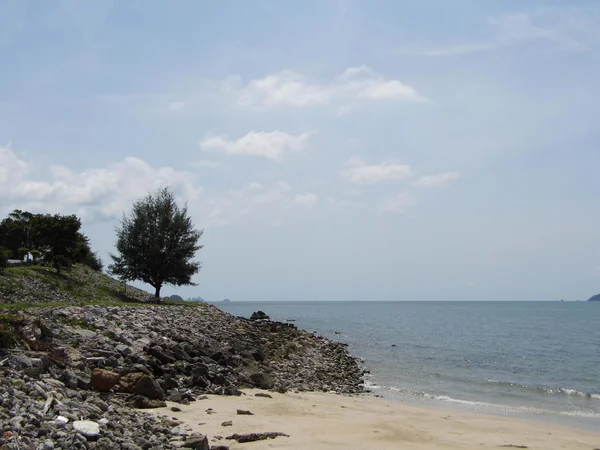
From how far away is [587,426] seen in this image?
2066cm

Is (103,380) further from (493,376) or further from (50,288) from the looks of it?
(493,376)

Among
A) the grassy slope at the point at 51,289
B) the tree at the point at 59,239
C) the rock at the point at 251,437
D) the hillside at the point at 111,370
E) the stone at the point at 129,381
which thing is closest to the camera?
the hillside at the point at 111,370

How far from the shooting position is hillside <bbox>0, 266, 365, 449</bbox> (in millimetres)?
9883

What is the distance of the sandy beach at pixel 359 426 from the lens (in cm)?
1290

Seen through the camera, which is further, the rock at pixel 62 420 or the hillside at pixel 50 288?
the hillside at pixel 50 288

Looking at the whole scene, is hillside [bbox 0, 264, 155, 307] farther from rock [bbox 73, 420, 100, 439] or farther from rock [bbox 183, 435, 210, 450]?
rock [bbox 183, 435, 210, 450]

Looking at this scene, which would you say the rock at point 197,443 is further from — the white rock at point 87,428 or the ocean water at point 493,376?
the ocean water at point 493,376

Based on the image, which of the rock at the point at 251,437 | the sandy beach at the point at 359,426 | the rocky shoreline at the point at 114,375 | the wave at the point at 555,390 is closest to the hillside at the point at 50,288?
the rocky shoreline at the point at 114,375

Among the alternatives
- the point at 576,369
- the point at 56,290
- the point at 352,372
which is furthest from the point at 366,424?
the point at 576,369

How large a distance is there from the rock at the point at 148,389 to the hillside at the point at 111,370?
26mm

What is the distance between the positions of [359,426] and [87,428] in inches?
318

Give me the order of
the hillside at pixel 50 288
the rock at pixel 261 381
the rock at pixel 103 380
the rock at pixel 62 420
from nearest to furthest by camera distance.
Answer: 1. the rock at pixel 62 420
2. the rock at pixel 103 380
3. the rock at pixel 261 381
4. the hillside at pixel 50 288

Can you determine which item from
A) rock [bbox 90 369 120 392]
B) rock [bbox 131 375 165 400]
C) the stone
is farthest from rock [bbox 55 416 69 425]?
rock [bbox 131 375 165 400]

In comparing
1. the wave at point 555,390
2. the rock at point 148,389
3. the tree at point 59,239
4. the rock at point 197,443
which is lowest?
the wave at point 555,390
